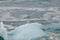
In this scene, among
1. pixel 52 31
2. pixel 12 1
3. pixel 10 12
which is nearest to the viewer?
pixel 52 31

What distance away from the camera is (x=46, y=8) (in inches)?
91.1

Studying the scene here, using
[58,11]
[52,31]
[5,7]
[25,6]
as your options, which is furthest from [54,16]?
[5,7]

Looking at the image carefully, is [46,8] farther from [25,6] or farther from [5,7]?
[5,7]

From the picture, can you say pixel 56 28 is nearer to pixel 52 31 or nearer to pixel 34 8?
pixel 52 31

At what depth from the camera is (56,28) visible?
1.75m

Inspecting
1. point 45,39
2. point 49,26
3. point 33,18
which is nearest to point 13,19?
point 33,18

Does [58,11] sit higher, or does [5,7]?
[5,7]

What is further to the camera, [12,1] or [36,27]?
[12,1]

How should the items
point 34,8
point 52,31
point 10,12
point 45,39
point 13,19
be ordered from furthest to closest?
point 34,8
point 10,12
point 13,19
point 52,31
point 45,39

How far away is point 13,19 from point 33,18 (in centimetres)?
21

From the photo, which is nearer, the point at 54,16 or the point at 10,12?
the point at 54,16

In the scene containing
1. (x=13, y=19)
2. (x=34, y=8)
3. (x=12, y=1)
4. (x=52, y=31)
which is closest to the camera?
(x=52, y=31)

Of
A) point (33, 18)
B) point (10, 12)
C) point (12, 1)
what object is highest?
point (12, 1)

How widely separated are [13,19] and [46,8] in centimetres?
52
